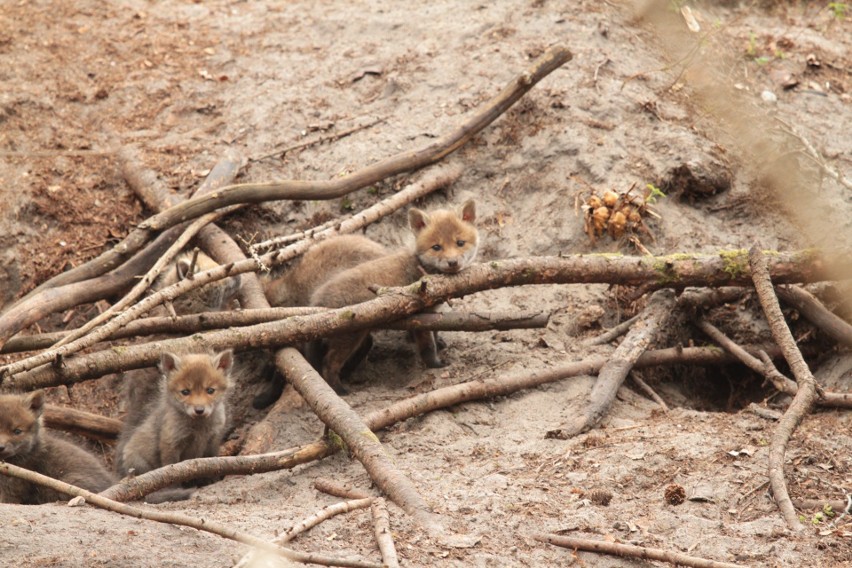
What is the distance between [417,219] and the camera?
24.6ft

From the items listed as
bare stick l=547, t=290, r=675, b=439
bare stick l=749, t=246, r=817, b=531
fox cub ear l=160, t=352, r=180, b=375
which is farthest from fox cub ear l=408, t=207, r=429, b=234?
bare stick l=749, t=246, r=817, b=531

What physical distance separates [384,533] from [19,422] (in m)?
2.90

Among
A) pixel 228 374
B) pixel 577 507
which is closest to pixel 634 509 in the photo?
pixel 577 507

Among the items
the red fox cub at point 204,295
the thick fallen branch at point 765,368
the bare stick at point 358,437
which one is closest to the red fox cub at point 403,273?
the bare stick at point 358,437

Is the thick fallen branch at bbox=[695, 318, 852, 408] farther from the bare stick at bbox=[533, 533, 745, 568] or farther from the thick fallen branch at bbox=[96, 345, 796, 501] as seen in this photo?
the bare stick at bbox=[533, 533, 745, 568]

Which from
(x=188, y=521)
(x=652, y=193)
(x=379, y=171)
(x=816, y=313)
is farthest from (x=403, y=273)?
(x=188, y=521)

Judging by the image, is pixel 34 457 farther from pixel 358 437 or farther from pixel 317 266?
pixel 317 266

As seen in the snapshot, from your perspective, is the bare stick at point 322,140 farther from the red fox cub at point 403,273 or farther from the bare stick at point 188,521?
the bare stick at point 188,521

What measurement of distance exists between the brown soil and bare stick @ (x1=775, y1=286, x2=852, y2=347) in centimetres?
36

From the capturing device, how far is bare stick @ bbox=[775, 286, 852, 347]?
6.71 m

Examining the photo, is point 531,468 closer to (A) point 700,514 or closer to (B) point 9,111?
(A) point 700,514

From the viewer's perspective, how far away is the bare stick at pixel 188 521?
3.97 meters

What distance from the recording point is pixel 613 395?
6.34m

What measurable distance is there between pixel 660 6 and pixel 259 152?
23.2ft
